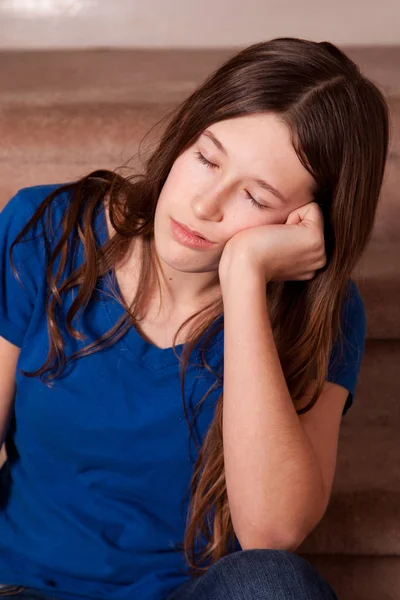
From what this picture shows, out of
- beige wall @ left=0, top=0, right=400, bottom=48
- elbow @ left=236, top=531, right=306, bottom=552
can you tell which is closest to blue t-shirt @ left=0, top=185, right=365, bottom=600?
elbow @ left=236, top=531, right=306, bottom=552

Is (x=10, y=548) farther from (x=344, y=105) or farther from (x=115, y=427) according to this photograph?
(x=344, y=105)

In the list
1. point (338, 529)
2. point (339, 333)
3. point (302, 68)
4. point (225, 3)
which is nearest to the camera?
point (302, 68)

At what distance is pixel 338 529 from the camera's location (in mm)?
1521

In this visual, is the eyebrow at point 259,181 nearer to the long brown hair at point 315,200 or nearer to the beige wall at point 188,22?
the long brown hair at point 315,200

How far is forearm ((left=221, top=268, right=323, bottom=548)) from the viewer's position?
1.16 m

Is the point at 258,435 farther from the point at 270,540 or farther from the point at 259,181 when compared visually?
the point at 259,181

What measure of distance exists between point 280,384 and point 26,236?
0.37 m

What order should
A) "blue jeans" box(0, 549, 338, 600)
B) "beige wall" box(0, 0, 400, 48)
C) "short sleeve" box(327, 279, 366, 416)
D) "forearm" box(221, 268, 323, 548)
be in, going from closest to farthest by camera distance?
"blue jeans" box(0, 549, 338, 600)
"forearm" box(221, 268, 323, 548)
"short sleeve" box(327, 279, 366, 416)
"beige wall" box(0, 0, 400, 48)

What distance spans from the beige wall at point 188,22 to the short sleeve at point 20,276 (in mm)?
1396

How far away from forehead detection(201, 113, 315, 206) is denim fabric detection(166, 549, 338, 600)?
1.39ft

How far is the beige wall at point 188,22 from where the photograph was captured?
2.50m

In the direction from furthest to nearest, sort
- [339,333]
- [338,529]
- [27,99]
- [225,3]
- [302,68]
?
[225,3] < [27,99] < [338,529] < [339,333] < [302,68]

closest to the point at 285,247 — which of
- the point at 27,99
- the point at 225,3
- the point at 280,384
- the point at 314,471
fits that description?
the point at 280,384

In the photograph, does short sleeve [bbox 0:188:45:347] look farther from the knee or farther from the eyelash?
the knee
